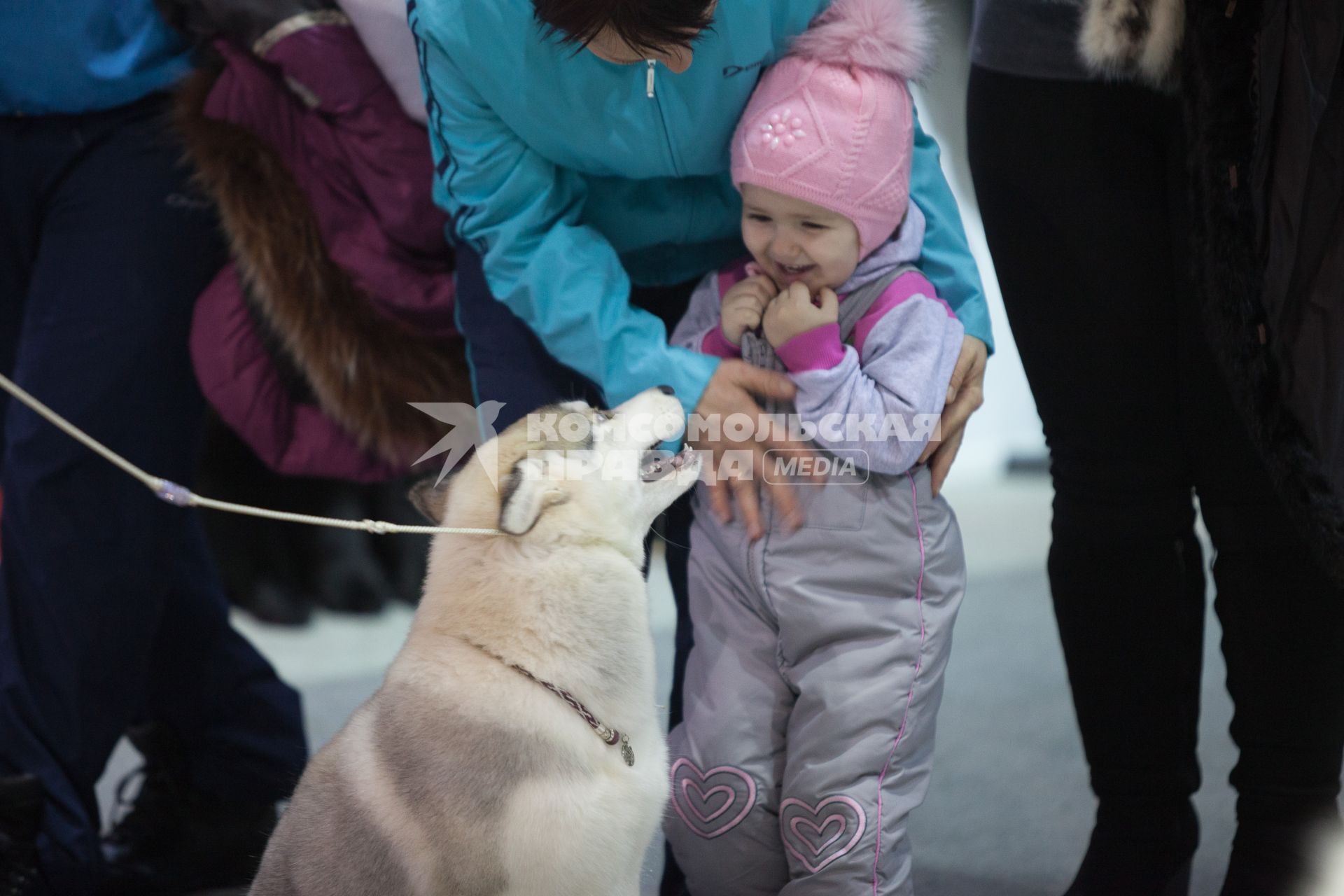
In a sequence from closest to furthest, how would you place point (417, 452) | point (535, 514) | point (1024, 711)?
point (535, 514), point (417, 452), point (1024, 711)

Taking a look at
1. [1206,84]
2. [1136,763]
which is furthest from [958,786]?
[1206,84]

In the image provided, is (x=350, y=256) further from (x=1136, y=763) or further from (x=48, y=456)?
(x=1136, y=763)

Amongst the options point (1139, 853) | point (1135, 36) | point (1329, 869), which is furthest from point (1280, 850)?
point (1135, 36)

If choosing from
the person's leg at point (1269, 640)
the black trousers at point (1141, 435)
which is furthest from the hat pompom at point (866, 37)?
the person's leg at point (1269, 640)

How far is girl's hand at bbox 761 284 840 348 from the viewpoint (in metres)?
1.36

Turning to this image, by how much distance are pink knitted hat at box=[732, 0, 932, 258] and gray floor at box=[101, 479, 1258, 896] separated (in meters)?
0.84

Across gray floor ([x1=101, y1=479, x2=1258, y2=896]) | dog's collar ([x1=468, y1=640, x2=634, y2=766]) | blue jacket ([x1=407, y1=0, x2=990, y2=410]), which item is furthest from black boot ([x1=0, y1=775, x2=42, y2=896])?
blue jacket ([x1=407, y1=0, x2=990, y2=410])

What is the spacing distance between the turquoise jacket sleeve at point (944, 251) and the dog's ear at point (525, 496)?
1.85ft

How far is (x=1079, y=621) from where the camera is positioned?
148cm

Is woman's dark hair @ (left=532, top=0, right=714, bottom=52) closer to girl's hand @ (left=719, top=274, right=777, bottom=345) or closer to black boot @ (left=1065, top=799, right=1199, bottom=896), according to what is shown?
girl's hand @ (left=719, top=274, right=777, bottom=345)

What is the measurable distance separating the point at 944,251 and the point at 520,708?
76 cm

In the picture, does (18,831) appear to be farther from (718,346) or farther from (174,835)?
(718,346)

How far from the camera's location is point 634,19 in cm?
115

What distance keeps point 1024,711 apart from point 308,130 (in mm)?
1624
